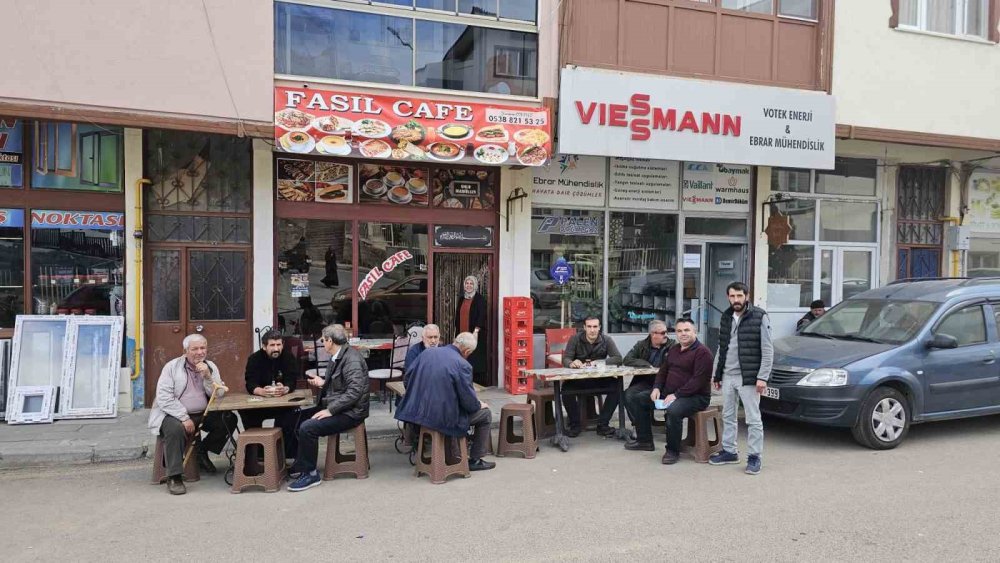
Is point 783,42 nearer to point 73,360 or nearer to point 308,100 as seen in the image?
point 308,100

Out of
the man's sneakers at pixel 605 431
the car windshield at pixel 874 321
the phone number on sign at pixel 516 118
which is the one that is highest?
the phone number on sign at pixel 516 118

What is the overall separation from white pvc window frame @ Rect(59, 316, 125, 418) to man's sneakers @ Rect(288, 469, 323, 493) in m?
3.73

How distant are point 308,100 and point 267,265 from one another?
2.28 m

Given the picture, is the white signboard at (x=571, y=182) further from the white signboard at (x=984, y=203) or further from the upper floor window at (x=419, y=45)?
the white signboard at (x=984, y=203)

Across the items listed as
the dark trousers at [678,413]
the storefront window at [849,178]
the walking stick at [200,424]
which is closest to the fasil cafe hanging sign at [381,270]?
the walking stick at [200,424]

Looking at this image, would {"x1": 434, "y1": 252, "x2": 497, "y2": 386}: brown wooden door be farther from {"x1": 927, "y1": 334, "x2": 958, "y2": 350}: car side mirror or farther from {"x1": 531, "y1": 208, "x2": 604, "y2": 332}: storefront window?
{"x1": 927, "y1": 334, "x2": 958, "y2": 350}: car side mirror

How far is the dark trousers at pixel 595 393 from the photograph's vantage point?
780 centimetres

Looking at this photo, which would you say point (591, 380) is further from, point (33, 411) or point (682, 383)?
point (33, 411)

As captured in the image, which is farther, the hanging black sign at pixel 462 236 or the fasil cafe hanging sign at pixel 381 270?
the hanging black sign at pixel 462 236

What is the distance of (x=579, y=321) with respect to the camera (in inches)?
443

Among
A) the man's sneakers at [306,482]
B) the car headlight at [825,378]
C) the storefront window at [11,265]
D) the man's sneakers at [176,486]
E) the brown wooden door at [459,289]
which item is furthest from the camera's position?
the brown wooden door at [459,289]

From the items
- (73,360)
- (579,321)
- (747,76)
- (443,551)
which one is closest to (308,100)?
(73,360)

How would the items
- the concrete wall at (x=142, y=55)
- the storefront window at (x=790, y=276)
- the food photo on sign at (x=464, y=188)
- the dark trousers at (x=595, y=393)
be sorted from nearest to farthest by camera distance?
the concrete wall at (x=142, y=55), the dark trousers at (x=595, y=393), the food photo on sign at (x=464, y=188), the storefront window at (x=790, y=276)

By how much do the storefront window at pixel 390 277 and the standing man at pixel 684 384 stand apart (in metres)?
4.40
